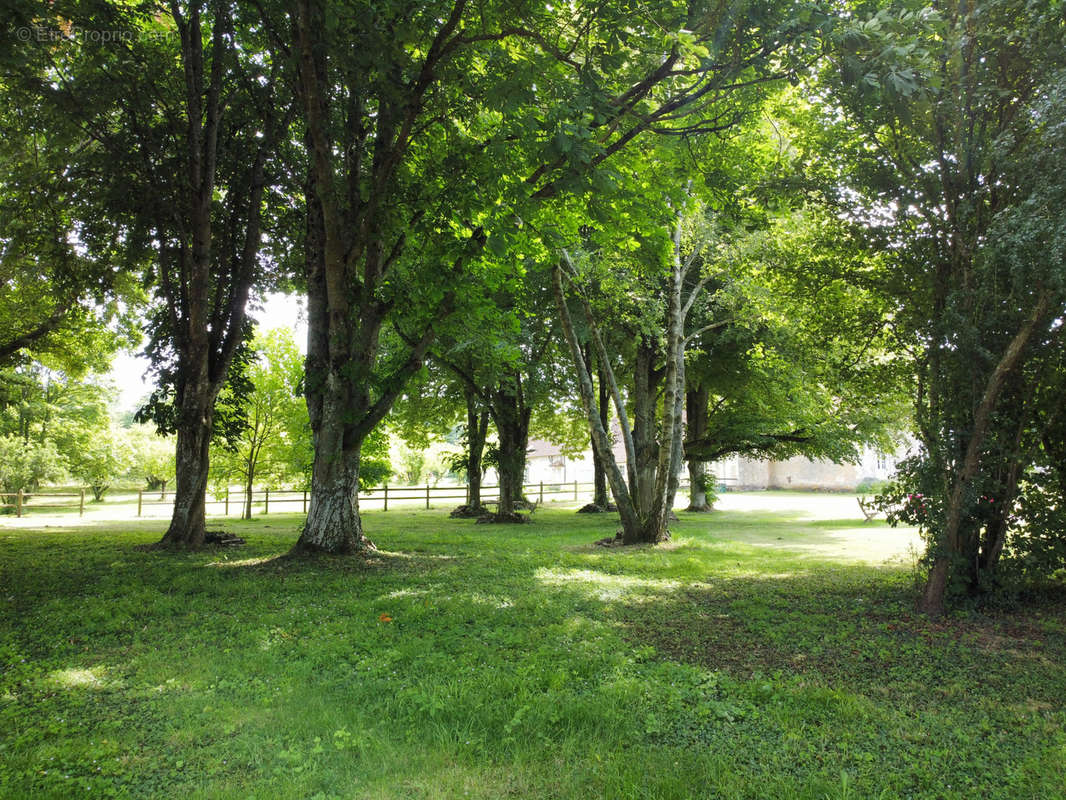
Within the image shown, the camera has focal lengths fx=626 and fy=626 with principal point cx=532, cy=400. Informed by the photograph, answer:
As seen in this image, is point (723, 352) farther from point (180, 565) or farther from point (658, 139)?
point (180, 565)

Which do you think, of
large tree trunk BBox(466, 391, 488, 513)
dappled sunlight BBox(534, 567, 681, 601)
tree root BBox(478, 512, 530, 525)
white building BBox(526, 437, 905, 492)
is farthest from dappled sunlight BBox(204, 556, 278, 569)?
white building BBox(526, 437, 905, 492)

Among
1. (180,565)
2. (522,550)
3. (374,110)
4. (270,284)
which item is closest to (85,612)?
(180,565)

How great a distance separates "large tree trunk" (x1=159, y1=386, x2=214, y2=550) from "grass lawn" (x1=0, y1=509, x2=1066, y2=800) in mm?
3815

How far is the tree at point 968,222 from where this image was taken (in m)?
6.09

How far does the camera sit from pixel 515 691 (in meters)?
4.47

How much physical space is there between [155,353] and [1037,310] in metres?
15.2

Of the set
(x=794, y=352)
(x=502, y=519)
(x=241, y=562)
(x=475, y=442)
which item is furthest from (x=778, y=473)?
(x=241, y=562)

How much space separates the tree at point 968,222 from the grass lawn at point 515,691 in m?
1.41

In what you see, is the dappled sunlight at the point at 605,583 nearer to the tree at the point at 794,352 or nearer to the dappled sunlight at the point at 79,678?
the tree at the point at 794,352

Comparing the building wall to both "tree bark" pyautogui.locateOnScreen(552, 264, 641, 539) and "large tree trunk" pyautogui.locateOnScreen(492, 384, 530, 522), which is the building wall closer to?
"large tree trunk" pyautogui.locateOnScreen(492, 384, 530, 522)

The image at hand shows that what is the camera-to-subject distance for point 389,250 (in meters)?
12.4

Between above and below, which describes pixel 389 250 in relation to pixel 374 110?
below

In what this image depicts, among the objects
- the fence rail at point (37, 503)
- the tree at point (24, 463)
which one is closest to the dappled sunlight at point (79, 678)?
the fence rail at point (37, 503)

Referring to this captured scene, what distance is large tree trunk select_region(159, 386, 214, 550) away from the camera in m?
12.4
